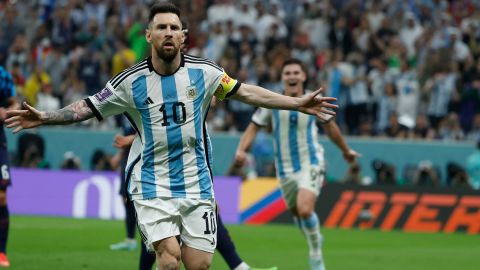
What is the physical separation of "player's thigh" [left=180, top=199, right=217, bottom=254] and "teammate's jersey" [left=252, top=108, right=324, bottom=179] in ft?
14.5

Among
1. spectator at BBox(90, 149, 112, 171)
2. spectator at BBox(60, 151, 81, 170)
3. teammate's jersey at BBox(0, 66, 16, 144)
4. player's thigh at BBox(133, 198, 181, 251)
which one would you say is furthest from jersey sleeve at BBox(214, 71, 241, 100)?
spectator at BBox(60, 151, 81, 170)

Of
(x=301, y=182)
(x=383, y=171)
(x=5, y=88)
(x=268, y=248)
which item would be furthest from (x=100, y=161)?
(x=5, y=88)

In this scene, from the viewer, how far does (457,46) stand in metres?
24.2

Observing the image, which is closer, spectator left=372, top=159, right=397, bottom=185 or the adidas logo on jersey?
the adidas logo on jersey

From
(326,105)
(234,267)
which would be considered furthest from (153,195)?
(234,267)

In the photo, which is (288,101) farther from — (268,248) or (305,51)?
(305,51)

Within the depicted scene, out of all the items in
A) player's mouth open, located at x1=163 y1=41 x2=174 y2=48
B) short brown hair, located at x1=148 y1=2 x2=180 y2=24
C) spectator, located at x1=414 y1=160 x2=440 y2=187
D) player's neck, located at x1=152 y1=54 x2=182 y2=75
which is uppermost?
short brown hair, located at x1=148 y1=2 x2=180 y2=24

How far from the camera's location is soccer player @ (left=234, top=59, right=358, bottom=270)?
12008mm

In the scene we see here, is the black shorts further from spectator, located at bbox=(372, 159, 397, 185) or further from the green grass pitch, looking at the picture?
spectator, located at bbox=(372, 159, 397, 185)

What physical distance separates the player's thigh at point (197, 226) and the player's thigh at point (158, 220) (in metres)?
0.06

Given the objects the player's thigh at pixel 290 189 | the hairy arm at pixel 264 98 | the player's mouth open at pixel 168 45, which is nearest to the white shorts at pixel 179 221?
the hairy arm at pixel 264 98

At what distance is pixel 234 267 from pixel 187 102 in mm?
2900

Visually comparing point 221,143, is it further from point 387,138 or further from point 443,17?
point 443,17

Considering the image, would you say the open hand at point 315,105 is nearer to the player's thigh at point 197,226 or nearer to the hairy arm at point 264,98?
the hairy arm at point 264,98
